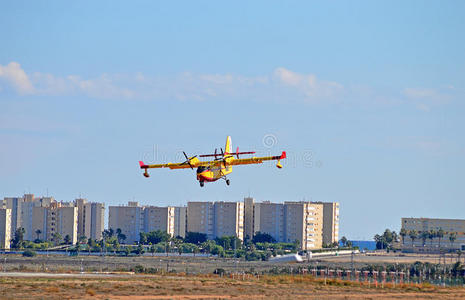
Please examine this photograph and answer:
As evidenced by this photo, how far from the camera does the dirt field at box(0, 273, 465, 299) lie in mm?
72438

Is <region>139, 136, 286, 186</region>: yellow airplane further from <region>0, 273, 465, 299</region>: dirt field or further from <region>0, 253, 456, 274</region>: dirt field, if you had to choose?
<region>0, 253, 456, 274</region>: dirt field

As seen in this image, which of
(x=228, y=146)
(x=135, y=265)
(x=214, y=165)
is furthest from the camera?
(x=135, y=265)

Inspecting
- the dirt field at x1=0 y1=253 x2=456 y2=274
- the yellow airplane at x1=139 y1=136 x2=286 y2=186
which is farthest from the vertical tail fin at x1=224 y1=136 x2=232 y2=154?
the dirt field at x1=0 y1=253 x2=456 y2=274

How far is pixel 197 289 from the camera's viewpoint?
3194 inches

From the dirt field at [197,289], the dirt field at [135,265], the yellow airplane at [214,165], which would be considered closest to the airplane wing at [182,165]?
the yellow airplane at [214,165]

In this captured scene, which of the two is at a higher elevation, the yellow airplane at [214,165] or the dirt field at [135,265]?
the yellow airplane at [214,165]

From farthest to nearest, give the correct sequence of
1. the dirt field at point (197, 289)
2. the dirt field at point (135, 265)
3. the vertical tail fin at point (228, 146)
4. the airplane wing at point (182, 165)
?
the dirt field at point (135, 265) < the vertical tail fin at point (228, 146) < the airplane wing at point (182, 165) < the dirt field at point (197, 289)

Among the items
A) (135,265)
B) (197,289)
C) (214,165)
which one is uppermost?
(214,165)

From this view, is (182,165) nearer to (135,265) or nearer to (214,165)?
(214,165)

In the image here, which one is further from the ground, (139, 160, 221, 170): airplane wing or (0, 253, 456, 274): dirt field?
(139, 160, 221, 170): airplane wing

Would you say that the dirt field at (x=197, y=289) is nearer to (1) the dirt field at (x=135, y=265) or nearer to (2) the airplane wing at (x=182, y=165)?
(2) the airplane wing at (x=182, y=165)

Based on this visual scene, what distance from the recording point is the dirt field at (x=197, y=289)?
72438mm

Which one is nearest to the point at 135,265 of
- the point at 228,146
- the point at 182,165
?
the point at 228,146

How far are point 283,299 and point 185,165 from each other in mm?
17425
